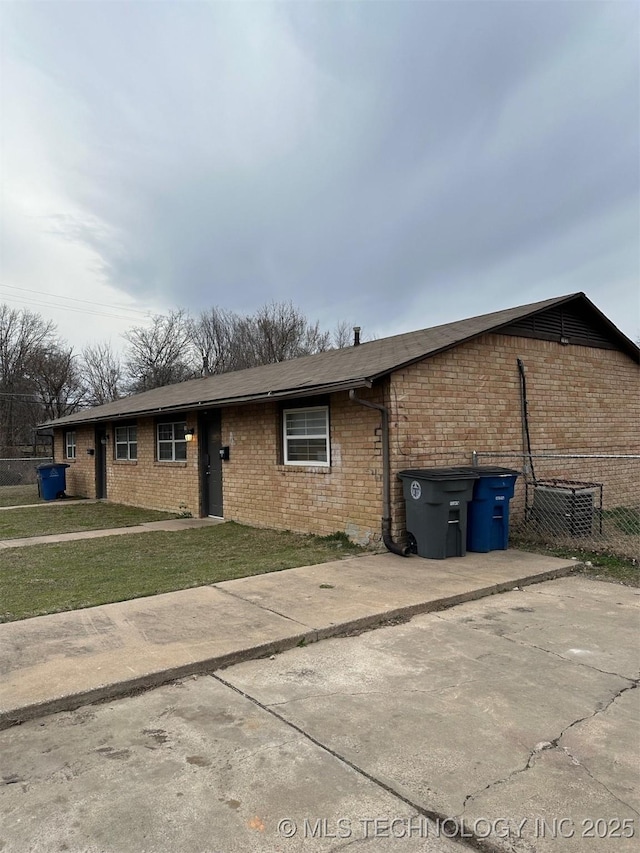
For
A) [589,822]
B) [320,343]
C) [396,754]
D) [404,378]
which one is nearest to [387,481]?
[404,378]

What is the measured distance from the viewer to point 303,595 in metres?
6.03

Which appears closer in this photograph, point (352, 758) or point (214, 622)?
point (352, 758)

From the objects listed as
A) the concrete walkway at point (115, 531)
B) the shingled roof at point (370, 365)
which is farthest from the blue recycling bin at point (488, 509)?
the concrete walkway at point (115, 531)

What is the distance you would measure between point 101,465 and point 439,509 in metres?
13.7

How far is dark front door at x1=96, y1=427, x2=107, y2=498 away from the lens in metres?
18.1

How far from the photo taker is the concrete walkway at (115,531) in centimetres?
998

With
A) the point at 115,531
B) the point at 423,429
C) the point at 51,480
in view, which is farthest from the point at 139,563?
the point at 51,480

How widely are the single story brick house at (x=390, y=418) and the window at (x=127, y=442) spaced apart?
217 cm

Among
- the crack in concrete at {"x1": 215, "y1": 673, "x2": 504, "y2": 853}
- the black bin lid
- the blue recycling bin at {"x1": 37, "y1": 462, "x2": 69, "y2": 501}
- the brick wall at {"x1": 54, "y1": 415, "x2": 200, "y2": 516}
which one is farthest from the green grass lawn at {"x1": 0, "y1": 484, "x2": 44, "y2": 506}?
the crack in concrete at {"x1": 215, "y1": 673, "x2": 504, "y2": 853}

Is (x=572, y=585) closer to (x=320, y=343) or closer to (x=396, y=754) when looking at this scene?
(x=396, y=754)

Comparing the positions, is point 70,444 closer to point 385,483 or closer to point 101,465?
point 101,465

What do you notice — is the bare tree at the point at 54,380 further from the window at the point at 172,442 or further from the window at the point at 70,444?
the window at the point at 172,442

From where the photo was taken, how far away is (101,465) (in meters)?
18.4

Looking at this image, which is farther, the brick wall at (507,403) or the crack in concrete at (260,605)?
the brick wall at (507,403)
